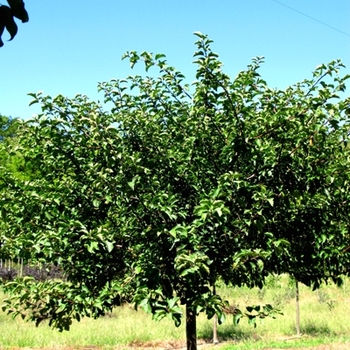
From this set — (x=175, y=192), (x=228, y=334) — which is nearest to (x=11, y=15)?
(x=175, y=192)

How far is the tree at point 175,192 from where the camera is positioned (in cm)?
464

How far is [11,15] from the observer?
79.2 inches

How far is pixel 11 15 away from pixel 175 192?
346 cm

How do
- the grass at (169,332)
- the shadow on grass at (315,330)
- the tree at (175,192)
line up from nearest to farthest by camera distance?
the tree at (175,192) → the grass at (169,332) → the shadow on grass at (315,330)

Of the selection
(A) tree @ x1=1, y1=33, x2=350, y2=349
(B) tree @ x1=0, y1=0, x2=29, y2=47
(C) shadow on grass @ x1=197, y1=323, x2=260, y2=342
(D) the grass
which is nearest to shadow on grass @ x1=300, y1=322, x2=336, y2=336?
(D) the grass

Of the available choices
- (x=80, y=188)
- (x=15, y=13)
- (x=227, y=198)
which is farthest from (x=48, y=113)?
(x=15, y=13)

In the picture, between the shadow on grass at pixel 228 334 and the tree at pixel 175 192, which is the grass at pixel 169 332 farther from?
the tree at pixel 175 192

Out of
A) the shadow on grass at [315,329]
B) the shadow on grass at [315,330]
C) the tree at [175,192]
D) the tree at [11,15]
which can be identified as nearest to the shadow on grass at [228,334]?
the shadow on grass at [315,330]

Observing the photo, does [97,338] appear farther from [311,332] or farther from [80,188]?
[80,188]

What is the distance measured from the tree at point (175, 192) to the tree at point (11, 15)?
2311 mm

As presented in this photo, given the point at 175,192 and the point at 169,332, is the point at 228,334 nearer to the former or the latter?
the point at 169,332

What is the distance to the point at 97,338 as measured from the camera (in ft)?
39.5

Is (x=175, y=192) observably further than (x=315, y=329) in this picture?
No

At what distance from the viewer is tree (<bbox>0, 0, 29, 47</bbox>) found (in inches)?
78.9
